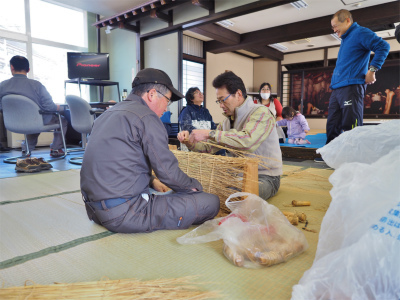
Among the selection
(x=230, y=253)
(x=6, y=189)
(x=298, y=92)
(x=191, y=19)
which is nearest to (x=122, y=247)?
(x=230, y=253)

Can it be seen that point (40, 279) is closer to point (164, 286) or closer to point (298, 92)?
point (164, 286)

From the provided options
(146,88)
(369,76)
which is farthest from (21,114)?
(369,76)

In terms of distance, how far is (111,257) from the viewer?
1.19m

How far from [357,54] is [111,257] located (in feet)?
10.1

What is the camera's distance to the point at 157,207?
1421mm

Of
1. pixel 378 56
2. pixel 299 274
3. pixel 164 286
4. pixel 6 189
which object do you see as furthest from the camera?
pixel 378 56

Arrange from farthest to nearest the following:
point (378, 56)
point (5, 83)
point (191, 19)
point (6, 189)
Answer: point (191, 19) → point (5, 83) → point (378, 56) → point (6, 189)

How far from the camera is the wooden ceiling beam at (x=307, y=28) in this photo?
5.43m

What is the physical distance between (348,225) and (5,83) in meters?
4.28

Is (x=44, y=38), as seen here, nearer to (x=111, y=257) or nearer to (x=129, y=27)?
(x=129, y=27)

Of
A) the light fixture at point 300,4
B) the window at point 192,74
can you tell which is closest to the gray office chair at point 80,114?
the window at point 192,74

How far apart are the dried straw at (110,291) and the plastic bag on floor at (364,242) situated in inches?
14.1

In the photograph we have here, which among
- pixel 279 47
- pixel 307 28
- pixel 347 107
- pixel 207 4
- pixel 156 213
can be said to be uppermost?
pixel 279 47

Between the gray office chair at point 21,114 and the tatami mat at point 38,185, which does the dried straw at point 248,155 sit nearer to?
the tatami mat at point 38,185
